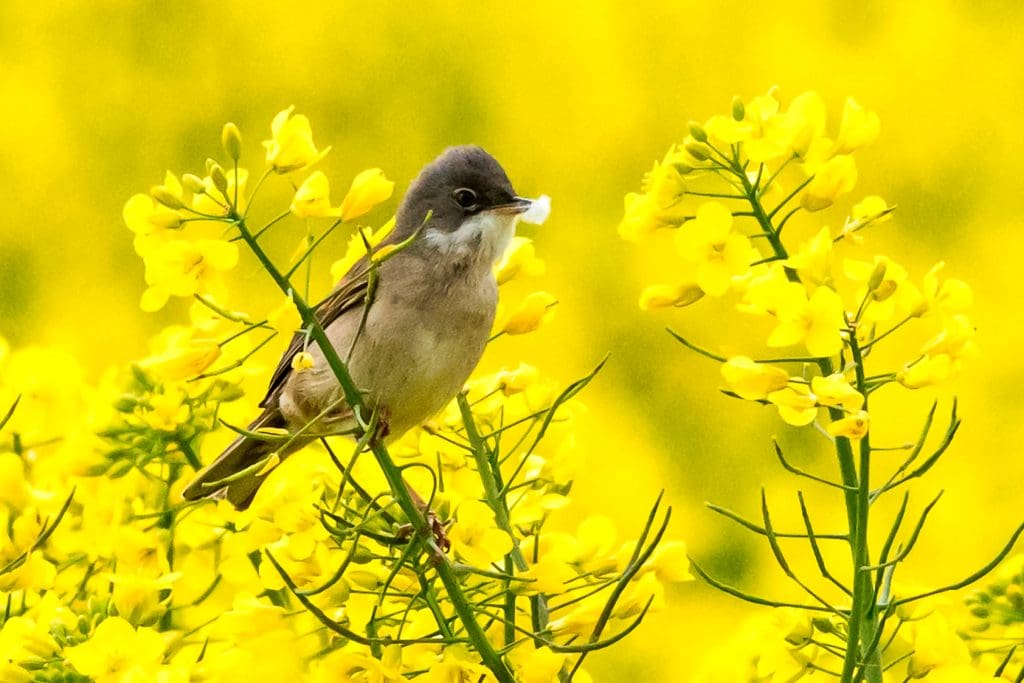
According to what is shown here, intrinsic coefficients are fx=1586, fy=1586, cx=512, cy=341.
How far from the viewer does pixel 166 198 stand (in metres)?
0.96

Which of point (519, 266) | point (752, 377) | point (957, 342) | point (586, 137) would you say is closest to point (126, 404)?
point (519, 266)

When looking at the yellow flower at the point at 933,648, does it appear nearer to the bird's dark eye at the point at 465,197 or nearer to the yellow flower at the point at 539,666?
the yellow flower at the point at 539,666

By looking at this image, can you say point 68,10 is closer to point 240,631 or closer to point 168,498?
point 168,498

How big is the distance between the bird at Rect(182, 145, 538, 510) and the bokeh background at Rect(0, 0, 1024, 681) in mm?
1694

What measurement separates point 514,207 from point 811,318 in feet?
1.85

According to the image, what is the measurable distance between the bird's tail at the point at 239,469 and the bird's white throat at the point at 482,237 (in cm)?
22

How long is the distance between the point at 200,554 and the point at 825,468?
2.03 m

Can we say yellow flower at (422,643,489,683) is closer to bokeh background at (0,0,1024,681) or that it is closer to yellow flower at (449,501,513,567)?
yellow flower at (449,501,513,567)

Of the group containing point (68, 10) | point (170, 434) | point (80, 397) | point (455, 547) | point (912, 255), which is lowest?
point (455, 547)

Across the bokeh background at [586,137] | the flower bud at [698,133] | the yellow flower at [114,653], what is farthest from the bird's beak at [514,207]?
the bokeh background at [586,137]

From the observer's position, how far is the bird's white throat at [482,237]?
148 cm

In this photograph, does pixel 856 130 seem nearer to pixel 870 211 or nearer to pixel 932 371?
pixel 870 211

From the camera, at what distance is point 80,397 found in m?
1.40

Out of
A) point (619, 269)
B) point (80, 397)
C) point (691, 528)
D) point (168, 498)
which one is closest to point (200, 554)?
point (168, 498)
